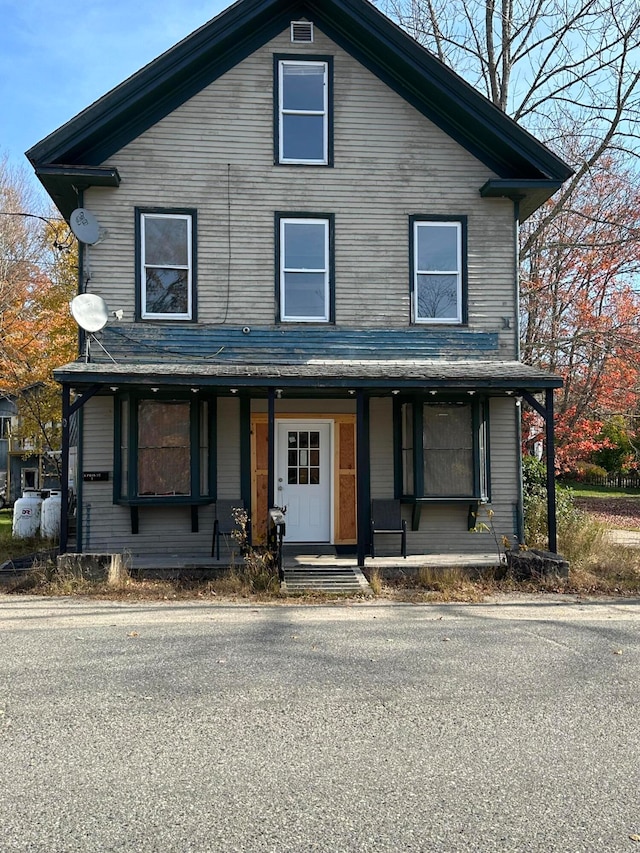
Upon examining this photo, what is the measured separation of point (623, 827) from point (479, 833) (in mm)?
748

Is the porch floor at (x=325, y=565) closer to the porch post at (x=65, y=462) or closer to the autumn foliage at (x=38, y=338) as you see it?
the porch post at (x=65, y=462)

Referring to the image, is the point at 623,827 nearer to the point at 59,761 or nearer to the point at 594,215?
the point at 59,761

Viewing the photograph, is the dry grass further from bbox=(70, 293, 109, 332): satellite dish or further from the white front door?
bbox=(70, 293, 109, 332): satellite dish

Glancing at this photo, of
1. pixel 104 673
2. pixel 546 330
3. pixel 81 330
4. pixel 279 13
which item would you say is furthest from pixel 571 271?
pixel 104 673

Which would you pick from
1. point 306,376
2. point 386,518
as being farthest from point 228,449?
point 386,518

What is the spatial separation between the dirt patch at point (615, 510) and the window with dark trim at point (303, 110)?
12936 millimetres

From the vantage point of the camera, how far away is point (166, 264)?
39.1 ft

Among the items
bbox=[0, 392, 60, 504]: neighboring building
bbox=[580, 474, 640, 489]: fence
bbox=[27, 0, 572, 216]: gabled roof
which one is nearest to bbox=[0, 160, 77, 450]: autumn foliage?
bbox=[0, 392, 60, 504]: neighboring building

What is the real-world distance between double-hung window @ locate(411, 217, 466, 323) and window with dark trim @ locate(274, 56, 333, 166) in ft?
6.75

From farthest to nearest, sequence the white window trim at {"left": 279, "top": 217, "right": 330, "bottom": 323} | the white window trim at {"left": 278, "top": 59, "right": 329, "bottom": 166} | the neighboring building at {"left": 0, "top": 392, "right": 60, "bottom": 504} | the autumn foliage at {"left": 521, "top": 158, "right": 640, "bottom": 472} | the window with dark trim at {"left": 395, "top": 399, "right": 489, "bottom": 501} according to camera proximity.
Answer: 1. the neighboring building at {"left": 0, "top": 392, "right": 60, "bottom": 504}
2. the autumn foliage at {"left": 521, "top": 158, "right": 640, "bottom": 472}
3. the white window trim at {"left": 278, "top": 59, "right": 329, "bottom": 166}
4. the white window trim at {"left": 279, "top": 217, "right": 330, "bottom": 323}
5. the window with dark trim at {"left": 395, "top": 399, "right": 489, "bottom": 501}

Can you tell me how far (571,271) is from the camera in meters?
A: 21.7

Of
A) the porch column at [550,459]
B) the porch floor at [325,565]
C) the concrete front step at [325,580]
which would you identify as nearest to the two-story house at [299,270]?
the porch column at [550,459]

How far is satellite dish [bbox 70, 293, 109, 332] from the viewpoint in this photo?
1098 centimetres

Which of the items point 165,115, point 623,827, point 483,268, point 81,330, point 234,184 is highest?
point 165,115
